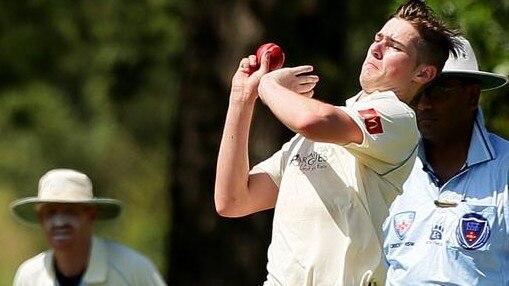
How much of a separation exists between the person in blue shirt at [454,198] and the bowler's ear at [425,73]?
44cm

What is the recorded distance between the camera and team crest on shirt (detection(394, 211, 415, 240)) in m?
7.23

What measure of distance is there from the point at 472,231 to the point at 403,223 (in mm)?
349

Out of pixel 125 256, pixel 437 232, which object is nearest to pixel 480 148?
pixel 437 232

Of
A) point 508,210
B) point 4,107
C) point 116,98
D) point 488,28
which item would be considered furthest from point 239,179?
point 4,107

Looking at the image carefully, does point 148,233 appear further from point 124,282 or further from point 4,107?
point 124,282

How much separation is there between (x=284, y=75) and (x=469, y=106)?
133 cm

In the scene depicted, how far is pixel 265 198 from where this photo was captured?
6.76 metres

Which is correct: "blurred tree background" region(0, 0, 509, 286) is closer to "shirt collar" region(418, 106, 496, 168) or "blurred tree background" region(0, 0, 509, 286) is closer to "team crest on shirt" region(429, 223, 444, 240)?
"shirt collar" region(418, 106, 496, 168)

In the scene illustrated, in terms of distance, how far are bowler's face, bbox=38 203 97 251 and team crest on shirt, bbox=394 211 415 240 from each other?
3.15m

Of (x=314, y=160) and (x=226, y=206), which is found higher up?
(x=314, y=160)

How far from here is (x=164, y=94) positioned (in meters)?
20.7

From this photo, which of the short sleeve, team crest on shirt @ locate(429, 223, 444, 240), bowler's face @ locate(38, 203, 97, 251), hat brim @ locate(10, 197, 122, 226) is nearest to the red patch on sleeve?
the short sleeve

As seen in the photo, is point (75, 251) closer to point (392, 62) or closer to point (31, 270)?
point (31, 270)

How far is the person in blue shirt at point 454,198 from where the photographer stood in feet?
22.9
